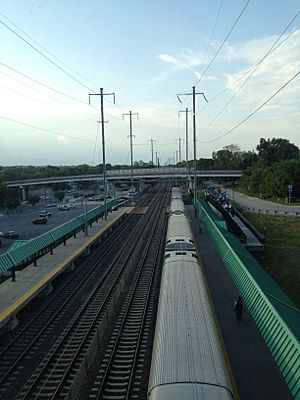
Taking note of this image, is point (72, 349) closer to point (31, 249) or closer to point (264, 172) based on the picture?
point (31, 249)

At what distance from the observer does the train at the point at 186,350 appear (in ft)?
25.6

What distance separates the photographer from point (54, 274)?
75.6ft

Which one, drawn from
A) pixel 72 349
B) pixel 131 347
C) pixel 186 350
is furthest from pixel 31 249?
pixel 186 350

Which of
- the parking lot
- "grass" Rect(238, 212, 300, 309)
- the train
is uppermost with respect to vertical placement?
the train

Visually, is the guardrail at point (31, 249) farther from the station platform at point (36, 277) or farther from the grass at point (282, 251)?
the grass at point (282, 251)

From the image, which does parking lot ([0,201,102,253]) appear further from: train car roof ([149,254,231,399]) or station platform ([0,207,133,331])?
train car roof ([149,254,231,399])

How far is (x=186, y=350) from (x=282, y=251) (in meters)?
27.3

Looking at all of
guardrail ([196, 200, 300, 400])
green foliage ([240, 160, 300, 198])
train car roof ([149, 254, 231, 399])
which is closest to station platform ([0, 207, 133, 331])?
train car roof ([149, 254, 231, 399])

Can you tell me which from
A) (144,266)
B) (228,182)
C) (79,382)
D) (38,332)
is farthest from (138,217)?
(228,182)

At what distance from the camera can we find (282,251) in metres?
34.3

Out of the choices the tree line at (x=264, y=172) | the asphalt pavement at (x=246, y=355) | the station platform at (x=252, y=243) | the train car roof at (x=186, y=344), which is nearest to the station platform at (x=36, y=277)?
the train car roof at (x=186, y=344)

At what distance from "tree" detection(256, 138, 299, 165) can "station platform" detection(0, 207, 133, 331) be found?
96.6 m

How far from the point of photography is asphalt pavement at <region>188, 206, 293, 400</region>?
37.7 feet

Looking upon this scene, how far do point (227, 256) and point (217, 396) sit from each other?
1431 centimetres
